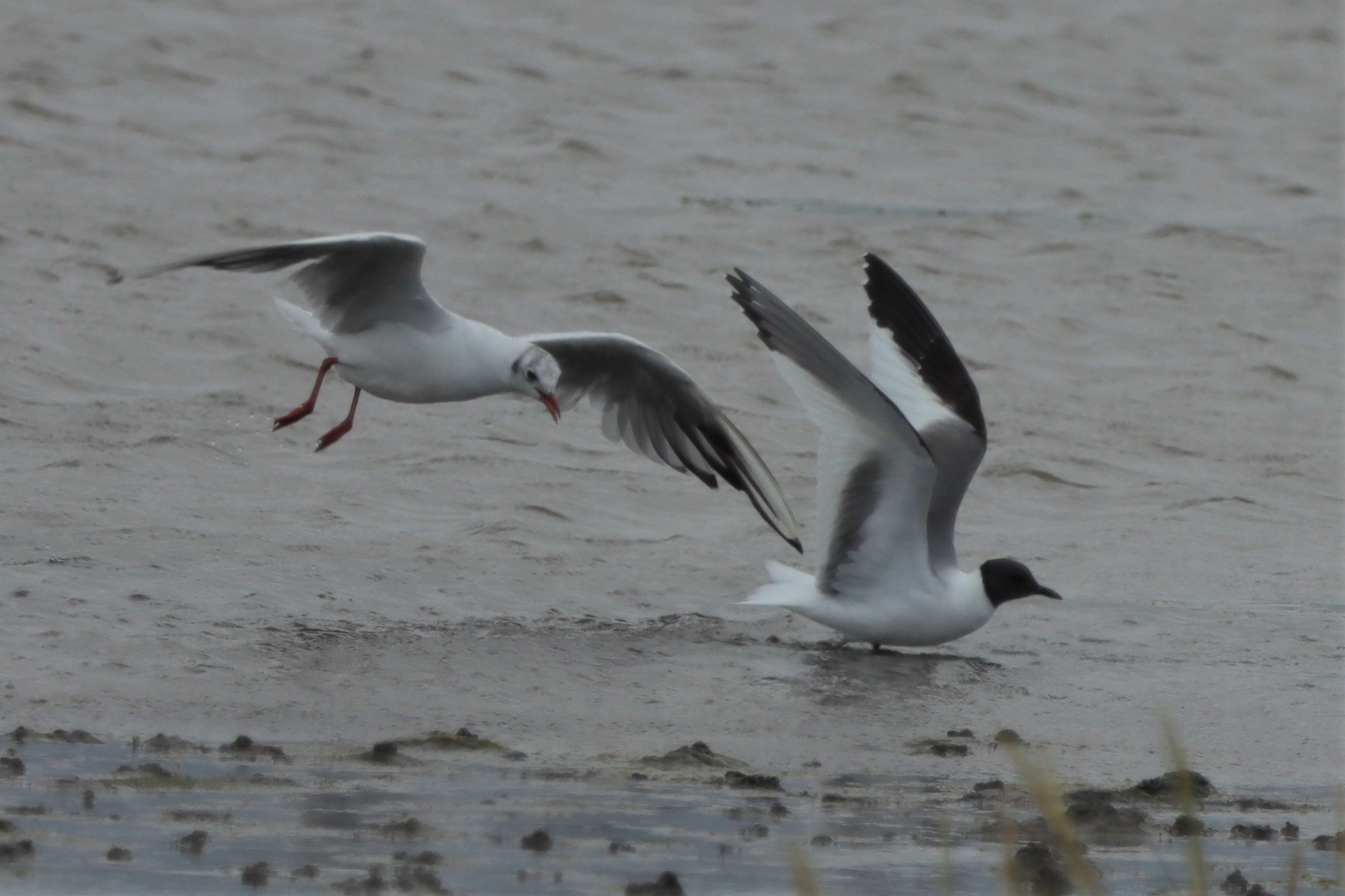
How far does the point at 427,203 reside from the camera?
580 inches

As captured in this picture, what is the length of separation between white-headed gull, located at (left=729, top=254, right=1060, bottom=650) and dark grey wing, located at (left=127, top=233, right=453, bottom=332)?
1166 millimetres

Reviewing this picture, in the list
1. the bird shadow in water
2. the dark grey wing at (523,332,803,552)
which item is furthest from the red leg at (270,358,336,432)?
the bird shadow in water

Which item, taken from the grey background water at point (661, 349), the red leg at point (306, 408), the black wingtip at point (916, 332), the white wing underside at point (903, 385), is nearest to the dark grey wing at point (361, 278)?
the red leg at point (306, 408)

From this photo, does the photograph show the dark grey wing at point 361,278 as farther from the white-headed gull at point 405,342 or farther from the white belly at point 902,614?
the white belly at point 902,614

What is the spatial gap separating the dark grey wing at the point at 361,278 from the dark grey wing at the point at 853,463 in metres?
1.21

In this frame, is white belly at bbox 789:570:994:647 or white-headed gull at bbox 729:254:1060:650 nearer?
white-headed gull at bbox 729:254:1060:650

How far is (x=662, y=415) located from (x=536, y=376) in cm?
112

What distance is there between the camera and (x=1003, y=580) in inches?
317

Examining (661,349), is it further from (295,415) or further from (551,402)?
(295,415)

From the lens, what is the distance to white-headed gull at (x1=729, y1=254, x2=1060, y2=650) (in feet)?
24.9

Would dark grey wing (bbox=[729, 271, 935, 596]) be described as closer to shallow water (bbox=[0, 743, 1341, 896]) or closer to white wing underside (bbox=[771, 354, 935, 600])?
white wing underside (bbox=[771, 354, 935, 600])

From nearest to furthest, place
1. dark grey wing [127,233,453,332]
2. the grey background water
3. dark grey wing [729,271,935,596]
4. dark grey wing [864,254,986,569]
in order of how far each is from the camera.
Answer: the grey background water < dark grey wing [729,271,935,596] < dark grey wing [127,233,453,332] < dark grey wing [864,254,986,569]

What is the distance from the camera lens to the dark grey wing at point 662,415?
8.73 m

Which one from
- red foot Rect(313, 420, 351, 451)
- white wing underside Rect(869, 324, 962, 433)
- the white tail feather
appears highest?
white wing underside Rect(869, 324, 962, 433)
